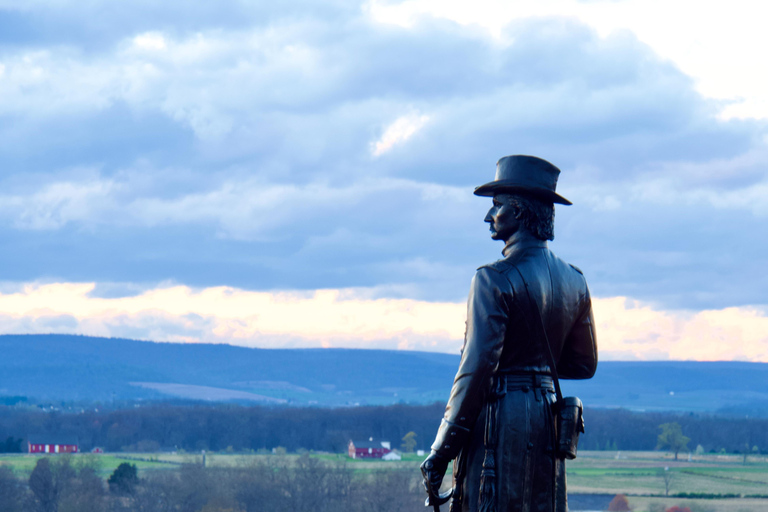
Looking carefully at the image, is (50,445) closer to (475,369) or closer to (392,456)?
(392,456)

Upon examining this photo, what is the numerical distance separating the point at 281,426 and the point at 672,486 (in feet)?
245

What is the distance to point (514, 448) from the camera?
11.1 m

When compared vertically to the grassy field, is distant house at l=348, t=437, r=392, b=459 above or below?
above

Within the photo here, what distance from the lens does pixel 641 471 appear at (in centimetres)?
14475

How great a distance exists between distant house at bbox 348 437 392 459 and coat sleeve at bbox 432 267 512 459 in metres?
151

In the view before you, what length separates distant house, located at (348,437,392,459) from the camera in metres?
163

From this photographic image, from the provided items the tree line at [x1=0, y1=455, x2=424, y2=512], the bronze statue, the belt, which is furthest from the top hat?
the tree line at [x1=0, y1=455, x2=424, y2=512]

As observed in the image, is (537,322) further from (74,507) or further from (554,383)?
(74,507)

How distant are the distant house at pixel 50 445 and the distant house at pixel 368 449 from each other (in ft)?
132

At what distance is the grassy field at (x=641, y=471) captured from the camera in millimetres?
114250

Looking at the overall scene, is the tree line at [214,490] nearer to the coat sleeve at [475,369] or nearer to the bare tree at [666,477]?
the bare tree at [666,477]

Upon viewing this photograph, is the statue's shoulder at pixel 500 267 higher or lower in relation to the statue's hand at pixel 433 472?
higher

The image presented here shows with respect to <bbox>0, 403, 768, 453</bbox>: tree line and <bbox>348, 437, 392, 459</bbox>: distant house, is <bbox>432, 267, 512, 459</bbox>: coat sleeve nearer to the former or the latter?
<bbox>348, 437, 392, 459</bbox>: distant house

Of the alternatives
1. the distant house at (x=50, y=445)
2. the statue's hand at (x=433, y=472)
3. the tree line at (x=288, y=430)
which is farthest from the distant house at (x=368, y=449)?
the statue's hand at (x=433, y=472)
